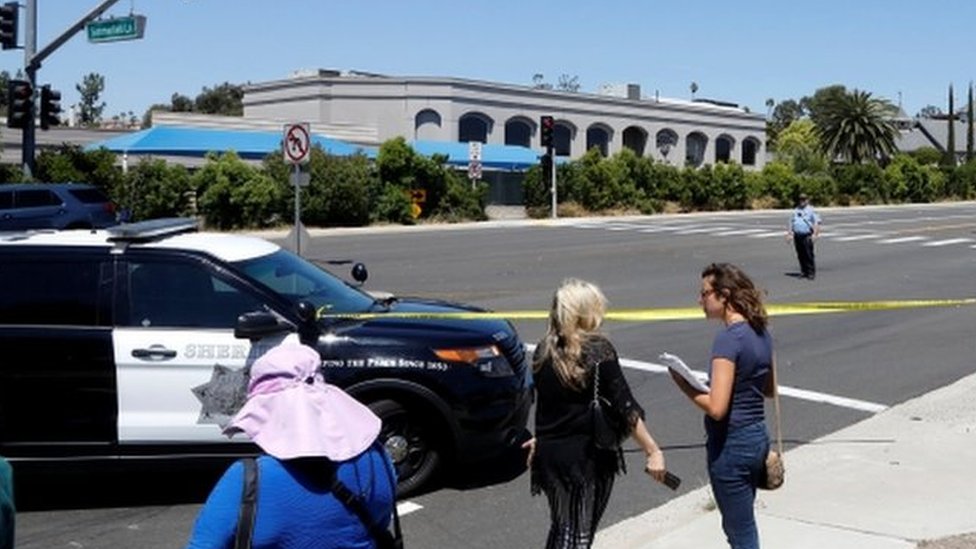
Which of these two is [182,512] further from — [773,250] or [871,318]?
[773,250]

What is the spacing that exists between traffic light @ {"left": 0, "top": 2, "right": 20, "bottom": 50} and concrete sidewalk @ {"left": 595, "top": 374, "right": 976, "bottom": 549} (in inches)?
972

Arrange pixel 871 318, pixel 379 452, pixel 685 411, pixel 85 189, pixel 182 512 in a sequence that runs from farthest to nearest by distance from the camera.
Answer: pixel 85 189 → pixel 871 318 → pixel 685 411 → pixel 182 512 → pixel 379 452

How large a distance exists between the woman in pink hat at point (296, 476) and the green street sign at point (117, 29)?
86.9ft

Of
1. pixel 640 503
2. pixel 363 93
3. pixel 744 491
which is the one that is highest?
pixel 363 93

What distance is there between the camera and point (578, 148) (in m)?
80.1

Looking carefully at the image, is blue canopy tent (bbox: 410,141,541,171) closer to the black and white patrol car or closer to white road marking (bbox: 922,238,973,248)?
white road marking (bbox: 922,238,973,248)

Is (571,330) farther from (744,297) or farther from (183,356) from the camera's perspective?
A: (183,356)

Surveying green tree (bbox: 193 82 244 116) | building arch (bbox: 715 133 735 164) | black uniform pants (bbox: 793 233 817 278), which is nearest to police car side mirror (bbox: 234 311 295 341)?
black uniform pants (bbox: 793 233 817 278)

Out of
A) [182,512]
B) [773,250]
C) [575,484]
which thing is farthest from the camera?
[773,250]

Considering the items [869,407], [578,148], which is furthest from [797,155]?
[869,407]

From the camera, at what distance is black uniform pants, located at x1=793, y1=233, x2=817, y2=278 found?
75.7 feet

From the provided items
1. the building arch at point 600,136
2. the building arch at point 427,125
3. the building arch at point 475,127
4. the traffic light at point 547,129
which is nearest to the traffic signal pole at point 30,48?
the traffic light at point 547,129

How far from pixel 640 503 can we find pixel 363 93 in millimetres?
66789

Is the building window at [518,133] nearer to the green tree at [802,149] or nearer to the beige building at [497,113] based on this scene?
the beige building at [497,113]
